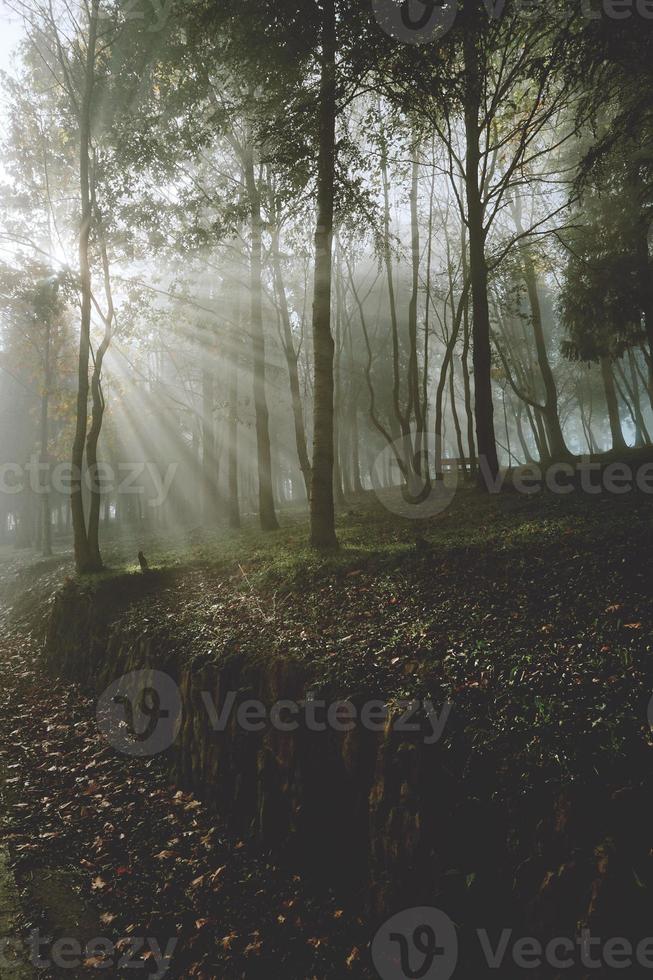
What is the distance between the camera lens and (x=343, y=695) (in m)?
4.82

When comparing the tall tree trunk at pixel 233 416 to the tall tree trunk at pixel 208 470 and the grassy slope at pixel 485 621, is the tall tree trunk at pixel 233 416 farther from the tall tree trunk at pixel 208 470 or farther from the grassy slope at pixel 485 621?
the grassy slope at pixel 485 621

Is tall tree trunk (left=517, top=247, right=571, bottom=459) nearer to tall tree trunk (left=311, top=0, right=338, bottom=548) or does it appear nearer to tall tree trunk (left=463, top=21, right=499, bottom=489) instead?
tall tree trunk (left=463, top=21, right=499, bottom=489)

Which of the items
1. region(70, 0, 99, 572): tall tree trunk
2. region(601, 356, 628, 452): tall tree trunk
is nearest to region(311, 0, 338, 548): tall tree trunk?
region(70, 0, 99, 572): tall tree trunk

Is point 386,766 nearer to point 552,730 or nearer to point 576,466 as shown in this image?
point 552,730

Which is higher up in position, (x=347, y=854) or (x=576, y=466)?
(x=576, y=466)

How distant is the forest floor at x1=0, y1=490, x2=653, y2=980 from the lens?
12.3 feet

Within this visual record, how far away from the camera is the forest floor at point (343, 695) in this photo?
3.76 meters

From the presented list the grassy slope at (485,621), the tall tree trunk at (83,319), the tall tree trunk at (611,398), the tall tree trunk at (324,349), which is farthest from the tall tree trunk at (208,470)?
the tall tree trunk at (611,398)

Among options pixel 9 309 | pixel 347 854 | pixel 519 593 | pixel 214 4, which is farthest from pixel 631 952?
pixel 9 309

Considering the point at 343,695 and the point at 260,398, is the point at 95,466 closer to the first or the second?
the point at 260,398

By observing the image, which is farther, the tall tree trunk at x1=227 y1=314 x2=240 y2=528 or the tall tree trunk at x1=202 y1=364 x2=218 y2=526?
the tall tree trunk at x1=202 y1=364 x2=218 y2=526

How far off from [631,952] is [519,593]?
3.54m

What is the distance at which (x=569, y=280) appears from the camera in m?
15.5

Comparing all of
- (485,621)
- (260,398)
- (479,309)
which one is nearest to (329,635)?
(485,621)
